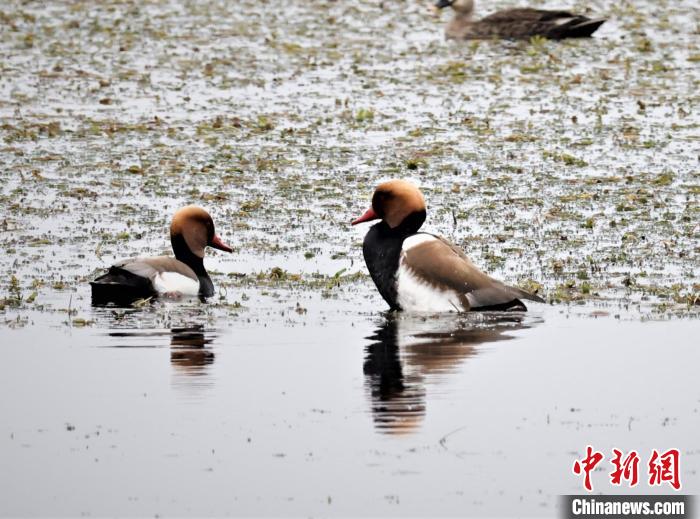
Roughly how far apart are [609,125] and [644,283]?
8216mm

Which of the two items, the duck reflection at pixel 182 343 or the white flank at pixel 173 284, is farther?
the white flank at pixel 173 284

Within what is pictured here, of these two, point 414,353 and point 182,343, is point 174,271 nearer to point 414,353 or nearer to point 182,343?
point 182,343

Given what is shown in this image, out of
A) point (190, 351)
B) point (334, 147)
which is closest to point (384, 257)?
point (190, 351)

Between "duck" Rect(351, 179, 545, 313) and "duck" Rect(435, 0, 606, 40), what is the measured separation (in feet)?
53.5

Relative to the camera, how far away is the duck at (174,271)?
12938 mm

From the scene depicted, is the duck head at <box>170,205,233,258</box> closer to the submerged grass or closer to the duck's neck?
the duck's neck

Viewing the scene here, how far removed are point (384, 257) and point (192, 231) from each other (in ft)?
5.98

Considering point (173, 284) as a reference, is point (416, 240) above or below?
above

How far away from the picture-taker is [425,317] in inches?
502

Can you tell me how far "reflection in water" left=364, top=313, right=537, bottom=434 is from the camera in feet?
32.6

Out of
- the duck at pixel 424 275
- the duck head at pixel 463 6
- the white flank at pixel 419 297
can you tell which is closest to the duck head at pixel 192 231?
the duck at pixel 424 275

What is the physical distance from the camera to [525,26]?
29.1m

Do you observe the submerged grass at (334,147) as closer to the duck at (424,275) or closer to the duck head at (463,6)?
the duck at (424,275)

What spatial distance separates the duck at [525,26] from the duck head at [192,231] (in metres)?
16.0
